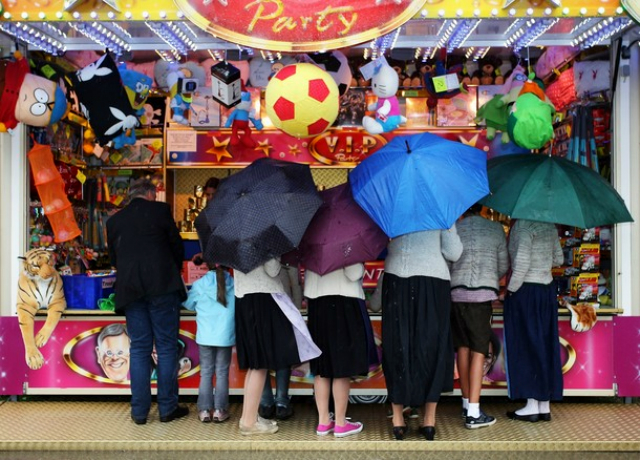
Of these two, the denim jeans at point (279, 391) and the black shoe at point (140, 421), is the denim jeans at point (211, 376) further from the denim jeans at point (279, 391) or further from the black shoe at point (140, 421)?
the black shoe at point (140, 421)

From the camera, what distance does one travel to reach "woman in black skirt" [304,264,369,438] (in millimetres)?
5164

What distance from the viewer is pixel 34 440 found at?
5.23m

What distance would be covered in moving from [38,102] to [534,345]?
4.35 meters

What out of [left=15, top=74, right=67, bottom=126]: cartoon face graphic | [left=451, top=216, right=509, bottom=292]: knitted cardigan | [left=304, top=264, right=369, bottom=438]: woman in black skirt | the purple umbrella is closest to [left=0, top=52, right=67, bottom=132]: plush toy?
[left=15, top=74, right=67, bottom=126]: cartoon face graphic

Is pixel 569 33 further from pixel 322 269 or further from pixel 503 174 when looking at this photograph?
pixel 322 269

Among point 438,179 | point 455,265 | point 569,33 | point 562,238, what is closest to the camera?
point 438,179

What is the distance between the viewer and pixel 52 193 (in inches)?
255

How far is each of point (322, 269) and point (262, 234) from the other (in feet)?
1.54

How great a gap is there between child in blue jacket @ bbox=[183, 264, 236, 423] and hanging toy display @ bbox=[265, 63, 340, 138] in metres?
1.26

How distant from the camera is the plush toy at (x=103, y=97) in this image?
6113 mm

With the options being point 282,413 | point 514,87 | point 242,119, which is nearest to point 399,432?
point 282,413

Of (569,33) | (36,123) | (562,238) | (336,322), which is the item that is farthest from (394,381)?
(36,123)

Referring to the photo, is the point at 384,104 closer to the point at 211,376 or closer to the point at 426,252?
the point at 426,252

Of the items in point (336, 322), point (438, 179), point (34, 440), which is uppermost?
point (438, 179)
